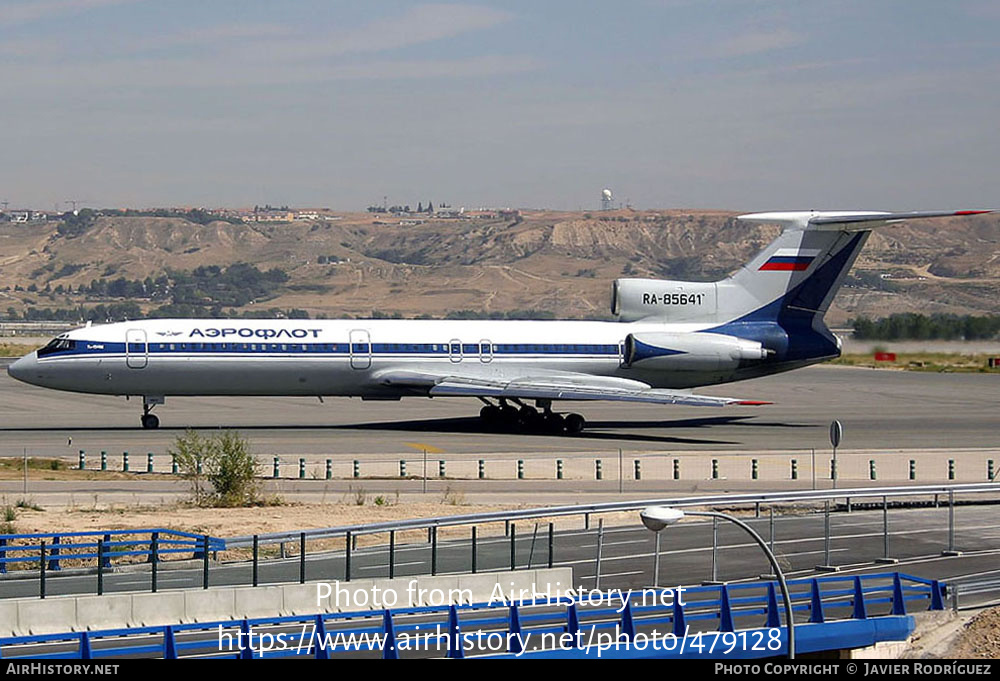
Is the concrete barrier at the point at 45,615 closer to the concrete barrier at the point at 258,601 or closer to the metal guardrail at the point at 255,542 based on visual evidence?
the metal guardrail at the point at 255,542

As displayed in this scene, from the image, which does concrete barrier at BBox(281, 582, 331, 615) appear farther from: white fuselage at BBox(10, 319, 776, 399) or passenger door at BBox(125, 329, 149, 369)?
passenger door at BBox(125, 329, 149, 369)

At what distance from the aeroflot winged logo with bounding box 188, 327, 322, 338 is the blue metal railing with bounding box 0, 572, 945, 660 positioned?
28.6m

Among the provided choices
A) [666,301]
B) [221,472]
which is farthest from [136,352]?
[666,301]

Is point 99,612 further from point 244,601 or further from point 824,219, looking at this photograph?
point 824,219

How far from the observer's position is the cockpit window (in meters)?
50.3

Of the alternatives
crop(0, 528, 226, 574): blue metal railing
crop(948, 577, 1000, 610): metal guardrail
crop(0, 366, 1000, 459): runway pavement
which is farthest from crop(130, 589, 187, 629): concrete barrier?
crop(0, 366, 1000, 459): runway pavement

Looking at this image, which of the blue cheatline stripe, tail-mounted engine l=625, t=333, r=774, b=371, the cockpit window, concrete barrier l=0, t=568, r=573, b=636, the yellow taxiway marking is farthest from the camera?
tail-mounted engine l=625, t=333, r=774, b=371

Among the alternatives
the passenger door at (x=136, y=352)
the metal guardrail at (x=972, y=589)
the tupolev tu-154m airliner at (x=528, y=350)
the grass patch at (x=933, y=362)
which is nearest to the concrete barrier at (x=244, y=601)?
the metal guardrail at (x=972, y=589)

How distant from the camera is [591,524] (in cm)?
3198

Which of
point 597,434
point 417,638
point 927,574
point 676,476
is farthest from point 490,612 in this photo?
point 597,434

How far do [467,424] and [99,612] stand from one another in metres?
32.6

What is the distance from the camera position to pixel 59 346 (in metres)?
50.6

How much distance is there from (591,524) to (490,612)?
1076 cm

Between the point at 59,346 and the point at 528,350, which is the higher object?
the point at 59,346
